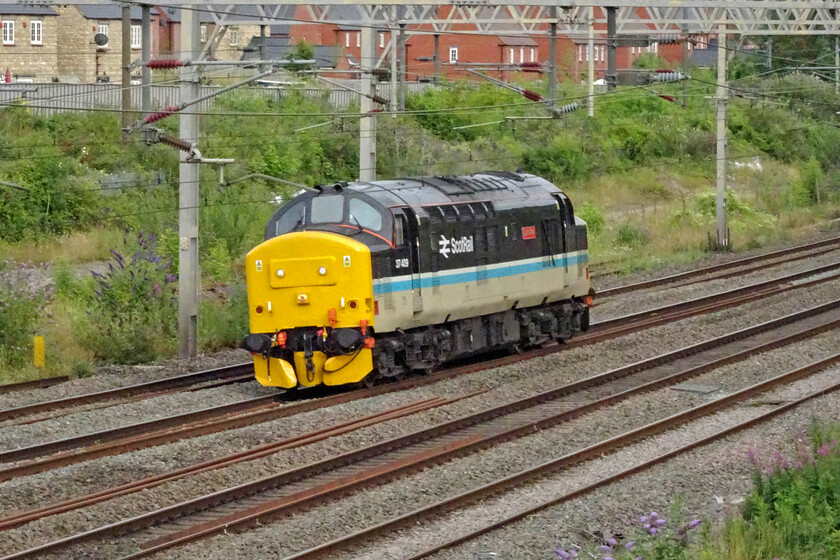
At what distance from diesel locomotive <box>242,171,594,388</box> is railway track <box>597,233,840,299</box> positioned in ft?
30.9

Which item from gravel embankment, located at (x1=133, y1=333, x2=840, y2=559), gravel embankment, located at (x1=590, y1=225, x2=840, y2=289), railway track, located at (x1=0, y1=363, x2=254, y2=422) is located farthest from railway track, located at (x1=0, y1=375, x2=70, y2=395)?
gravel embankment, located at (x1=590, y1=225, x2=840, y2=289)

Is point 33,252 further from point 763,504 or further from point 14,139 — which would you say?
point 763,504

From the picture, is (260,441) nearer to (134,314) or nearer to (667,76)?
(134,314)

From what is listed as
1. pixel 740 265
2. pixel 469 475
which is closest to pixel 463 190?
pixel 469 475

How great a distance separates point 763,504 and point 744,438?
469 cm

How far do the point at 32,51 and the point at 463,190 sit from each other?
131 feet

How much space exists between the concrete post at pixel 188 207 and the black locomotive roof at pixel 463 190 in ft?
10.5

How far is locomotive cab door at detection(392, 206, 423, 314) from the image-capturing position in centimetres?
1772

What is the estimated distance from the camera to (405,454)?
14648 mm

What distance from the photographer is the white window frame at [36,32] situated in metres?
54.8

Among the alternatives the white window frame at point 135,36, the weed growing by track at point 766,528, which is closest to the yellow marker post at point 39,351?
the weed growing by track at point 766,528

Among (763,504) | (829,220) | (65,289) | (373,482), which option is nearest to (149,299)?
(65,289)

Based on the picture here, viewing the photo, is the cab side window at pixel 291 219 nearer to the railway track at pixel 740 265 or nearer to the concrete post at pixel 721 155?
the railway track at pixel 740 265

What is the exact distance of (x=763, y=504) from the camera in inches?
428
